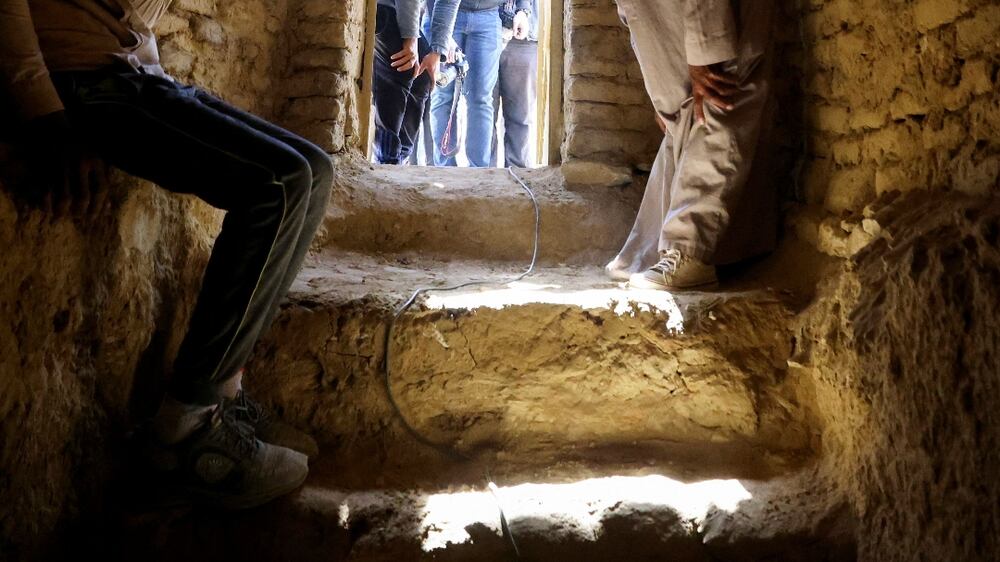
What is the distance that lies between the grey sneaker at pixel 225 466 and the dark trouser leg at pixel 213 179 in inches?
3.1

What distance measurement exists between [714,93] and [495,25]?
201 cm

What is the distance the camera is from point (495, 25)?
377cm

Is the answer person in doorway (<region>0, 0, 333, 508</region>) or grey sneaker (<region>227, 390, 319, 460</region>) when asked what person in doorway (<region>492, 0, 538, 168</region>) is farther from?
person in doorway (<region>0, 0, 333, 508</region>)

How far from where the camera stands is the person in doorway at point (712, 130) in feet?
6.64

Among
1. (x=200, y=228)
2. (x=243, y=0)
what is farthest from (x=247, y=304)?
(x=243, y=0)

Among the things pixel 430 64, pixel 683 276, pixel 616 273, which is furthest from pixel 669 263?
pixel 430 64

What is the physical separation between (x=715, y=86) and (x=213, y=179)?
145 centimetres

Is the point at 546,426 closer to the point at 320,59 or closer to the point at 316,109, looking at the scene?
the point at 316,109

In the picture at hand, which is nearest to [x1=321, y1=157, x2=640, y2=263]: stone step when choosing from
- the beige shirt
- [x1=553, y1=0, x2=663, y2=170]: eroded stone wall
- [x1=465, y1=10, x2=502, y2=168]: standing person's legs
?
[x1=553, y1=0, x2=663, y2=170]: eroded stone wall

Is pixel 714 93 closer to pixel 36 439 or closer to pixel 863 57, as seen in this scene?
pixel 863 57

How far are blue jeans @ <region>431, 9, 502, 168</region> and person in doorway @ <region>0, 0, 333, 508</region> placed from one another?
99.0 inches

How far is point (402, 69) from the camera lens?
350 cm

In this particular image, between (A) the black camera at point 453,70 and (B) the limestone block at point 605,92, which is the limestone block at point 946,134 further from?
(A) the black camera at point 453,70

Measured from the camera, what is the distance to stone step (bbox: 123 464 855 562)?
1.42 m
